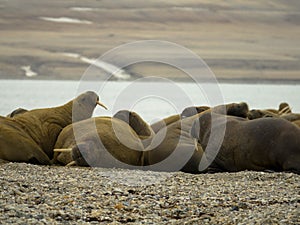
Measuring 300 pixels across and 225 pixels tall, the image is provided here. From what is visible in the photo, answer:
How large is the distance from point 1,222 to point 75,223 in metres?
0.76

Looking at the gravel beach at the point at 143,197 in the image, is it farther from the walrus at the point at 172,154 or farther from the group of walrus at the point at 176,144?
the walrus at the point at 172,154

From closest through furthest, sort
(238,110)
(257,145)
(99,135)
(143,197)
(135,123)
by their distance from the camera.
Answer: (143,197), (257,145), (99,135), (238,110), (135,123)

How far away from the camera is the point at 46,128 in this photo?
43.8ft

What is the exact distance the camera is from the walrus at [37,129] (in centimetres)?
1152

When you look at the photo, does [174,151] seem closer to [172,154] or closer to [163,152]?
[172,154]

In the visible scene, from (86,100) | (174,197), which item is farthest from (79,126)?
(174,197)

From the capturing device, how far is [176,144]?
1185cm

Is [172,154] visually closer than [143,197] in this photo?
No

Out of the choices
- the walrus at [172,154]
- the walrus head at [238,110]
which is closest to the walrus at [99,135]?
the walrus at [172,154]

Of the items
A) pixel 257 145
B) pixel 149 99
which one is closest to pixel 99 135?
pixel 257 145

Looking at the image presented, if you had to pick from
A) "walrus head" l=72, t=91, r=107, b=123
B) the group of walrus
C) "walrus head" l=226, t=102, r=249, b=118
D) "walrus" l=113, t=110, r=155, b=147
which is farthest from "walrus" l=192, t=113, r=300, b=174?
"walrus head" l=72, t=91, r=107, b=123

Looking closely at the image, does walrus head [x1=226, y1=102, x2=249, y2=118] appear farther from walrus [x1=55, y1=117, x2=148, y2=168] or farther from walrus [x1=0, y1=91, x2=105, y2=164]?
walrus [x1=0, y1=91, x2=105, y2=164]

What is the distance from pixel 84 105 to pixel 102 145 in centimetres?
344

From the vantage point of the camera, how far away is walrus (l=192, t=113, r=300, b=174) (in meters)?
10.9
